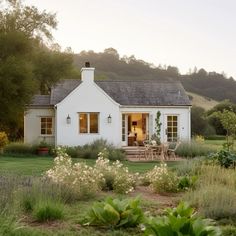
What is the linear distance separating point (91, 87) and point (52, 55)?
984 centimetres

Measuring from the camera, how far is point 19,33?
91.7 feet

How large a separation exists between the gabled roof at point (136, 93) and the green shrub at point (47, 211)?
21401mm

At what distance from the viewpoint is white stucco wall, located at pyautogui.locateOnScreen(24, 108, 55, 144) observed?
30359 millimetres

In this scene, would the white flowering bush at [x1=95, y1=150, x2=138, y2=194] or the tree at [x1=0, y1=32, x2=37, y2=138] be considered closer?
the white flowering bush at [x1=95, y1=150, x2=138, y2=194]

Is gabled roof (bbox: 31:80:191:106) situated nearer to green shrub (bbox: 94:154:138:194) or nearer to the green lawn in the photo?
the green lawn

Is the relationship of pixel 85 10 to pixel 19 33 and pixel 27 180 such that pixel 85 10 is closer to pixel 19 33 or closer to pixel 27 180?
pixel 19 33

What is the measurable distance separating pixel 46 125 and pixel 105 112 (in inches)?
161

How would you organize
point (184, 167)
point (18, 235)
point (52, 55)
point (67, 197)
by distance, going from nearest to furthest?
point (18, 235), point (67, 197), point (184, 167), point (52, 55)

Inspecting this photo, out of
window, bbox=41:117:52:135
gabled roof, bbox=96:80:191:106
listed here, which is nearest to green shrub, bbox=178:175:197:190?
gabled roof, bbox=96:80:191:106

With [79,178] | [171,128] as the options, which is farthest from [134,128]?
[79,178]

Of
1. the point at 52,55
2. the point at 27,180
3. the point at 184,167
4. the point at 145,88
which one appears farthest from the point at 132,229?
the point at 52,55

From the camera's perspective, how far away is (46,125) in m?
30.9

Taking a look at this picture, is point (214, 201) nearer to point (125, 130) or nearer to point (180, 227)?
point (180, 227)

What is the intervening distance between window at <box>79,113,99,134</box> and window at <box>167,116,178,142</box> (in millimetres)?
4546
